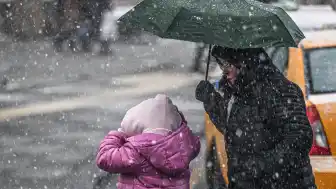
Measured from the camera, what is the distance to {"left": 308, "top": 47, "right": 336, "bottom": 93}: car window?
5398mm

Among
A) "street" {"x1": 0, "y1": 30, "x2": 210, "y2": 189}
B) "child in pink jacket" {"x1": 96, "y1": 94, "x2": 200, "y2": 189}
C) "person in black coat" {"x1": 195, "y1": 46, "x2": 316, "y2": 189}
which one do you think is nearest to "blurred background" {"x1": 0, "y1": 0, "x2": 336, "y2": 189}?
"street" {"x1": 0, "y1": 30, "x2": 210, "y2": 189}

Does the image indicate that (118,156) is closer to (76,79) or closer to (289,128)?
(289,128)

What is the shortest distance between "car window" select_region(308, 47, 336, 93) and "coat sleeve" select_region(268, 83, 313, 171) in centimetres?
176

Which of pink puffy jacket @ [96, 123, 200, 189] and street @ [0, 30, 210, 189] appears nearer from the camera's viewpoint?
pink puffy jacket @ [96, 123, 200, 189]

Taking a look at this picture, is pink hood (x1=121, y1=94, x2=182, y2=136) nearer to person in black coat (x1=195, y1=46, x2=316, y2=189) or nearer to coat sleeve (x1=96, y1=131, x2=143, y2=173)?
coat sleeve (x1=96, y1=131, x2=143, y2=173)

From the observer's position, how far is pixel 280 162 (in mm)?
3586

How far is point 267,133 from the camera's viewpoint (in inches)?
142

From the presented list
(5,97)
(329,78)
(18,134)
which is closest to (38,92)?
(5,97)

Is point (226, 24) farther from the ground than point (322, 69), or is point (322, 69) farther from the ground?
point (226, 24)

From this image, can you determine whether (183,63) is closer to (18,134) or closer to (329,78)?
(18,134)

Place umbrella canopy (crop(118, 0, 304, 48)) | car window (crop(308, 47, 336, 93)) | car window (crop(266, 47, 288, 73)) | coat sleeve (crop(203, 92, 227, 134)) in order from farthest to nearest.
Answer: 1. car window (crop(266, 47, 288, 73))
2. car window (crop(308, 47, 336, 93))
3. coat sleeve (crop(203, 92, 227, 134))
4. umbrella canopy (crop(118, 0, 304, 48))

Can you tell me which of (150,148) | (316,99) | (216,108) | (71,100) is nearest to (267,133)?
(216,108)

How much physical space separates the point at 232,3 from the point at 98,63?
43.3ft

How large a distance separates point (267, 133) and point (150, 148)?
596 millimetres
